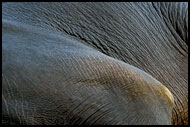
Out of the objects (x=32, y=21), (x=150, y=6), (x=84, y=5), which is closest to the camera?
(x=32, y=21)

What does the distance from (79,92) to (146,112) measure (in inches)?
15.6

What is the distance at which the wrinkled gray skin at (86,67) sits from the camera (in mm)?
2080

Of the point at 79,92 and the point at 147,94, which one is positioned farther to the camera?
the point at 147,94

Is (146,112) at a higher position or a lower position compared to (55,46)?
lower

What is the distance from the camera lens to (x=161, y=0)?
3.40m

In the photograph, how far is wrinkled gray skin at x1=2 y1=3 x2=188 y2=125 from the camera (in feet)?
6.82

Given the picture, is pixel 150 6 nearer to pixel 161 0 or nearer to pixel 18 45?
pixel 161 0

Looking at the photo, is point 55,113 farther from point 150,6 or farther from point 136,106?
point 150,6

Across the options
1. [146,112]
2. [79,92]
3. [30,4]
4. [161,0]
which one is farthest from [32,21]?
[161,0]

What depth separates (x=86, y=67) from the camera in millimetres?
2232

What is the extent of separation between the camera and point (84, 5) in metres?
2.93

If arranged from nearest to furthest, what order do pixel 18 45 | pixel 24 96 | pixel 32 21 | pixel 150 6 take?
pixel 24 96 → pixel 18 45 → pixel 32 21 → pixel 150 6

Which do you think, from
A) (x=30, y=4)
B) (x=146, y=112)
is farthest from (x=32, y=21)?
(x=146, y=112)

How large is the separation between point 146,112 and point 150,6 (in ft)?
4.03
